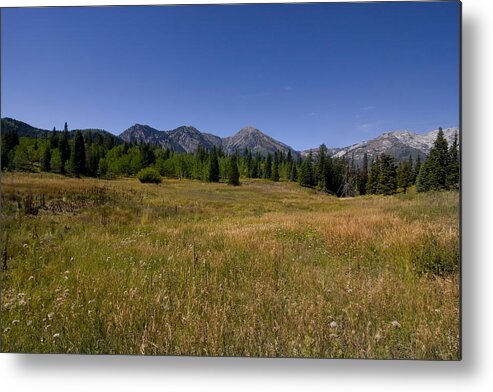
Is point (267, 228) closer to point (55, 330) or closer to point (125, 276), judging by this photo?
point (125, 276)

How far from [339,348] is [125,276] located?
2.11 meters

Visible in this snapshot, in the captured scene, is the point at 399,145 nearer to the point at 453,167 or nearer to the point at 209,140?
the point at 453,167

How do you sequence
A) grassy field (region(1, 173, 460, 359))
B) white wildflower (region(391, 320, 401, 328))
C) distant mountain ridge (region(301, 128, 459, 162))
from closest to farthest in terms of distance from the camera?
white wildflower (region(391, 320, 401, 328)) < grassy field (region(1, 173, 460, 359)) < distant mountain ridge (region(301, 128, 459, 162))

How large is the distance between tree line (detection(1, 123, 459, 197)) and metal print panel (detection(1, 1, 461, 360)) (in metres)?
0.02

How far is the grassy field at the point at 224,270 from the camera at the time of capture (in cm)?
355

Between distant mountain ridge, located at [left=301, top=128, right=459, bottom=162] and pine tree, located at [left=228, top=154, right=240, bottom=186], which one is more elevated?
distant mountain ridge, located at [left=301, top=128, right=459, bottom=162]

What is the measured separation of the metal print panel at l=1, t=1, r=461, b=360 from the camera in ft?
12.1

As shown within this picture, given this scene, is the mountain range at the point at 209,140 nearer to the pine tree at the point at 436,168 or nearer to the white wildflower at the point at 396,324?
the pine tree at the point at 436,168

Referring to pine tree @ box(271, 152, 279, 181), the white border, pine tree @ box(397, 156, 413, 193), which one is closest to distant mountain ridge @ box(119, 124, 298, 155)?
pine tree @ box(271, 152, 279, 181)

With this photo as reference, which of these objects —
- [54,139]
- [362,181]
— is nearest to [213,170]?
[362,181]

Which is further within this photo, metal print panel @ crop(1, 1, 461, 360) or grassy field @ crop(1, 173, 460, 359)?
metal print panel @ crop(1, 1, 461, 360)

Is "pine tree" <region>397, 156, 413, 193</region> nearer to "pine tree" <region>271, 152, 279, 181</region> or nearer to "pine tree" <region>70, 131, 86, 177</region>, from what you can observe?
"pine tree" <region>271, 152, 279, 181</region>

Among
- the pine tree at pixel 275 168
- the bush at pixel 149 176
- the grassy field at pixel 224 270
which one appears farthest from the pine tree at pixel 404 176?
the bush at pixel 149 176

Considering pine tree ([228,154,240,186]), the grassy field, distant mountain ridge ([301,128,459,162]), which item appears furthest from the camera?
pine tree ([228,154,240,186])
